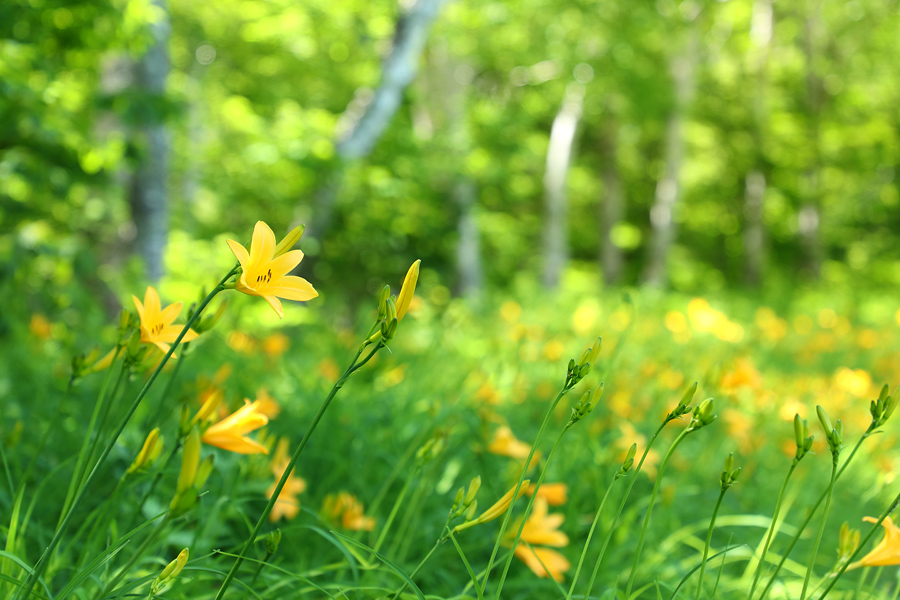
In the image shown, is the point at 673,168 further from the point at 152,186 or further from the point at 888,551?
the point at 888,551

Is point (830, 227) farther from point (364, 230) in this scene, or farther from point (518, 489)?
point (518, 489)

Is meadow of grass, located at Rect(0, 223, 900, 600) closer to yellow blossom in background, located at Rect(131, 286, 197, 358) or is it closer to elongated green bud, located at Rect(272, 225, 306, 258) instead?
yellow blossom in background, located at Rect(131, 286, 197, 358)

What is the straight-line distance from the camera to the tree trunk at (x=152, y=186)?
14.1ft

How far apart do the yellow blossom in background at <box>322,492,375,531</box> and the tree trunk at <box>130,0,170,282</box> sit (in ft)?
11.4

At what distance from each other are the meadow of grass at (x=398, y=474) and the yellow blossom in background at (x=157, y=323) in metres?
0.02

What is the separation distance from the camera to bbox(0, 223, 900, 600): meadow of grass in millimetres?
861

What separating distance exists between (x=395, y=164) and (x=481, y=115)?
2199 millimetres

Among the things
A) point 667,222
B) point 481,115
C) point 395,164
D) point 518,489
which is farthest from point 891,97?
point 518,489

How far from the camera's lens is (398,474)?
6.05 feet

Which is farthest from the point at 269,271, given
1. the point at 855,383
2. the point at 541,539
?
the point at 855,383

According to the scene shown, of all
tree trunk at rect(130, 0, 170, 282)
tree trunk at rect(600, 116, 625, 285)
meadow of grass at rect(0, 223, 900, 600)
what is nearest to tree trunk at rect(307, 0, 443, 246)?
tree trunk at rect(130, 0, 170, 282)

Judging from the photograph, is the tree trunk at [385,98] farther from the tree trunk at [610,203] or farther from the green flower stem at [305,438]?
the tree trunk at [610,203]

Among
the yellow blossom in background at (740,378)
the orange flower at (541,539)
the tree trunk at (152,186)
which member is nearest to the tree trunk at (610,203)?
the tree trunk at (152,186)

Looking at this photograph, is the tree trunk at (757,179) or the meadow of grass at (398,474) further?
the tree trunk at (757,179)
